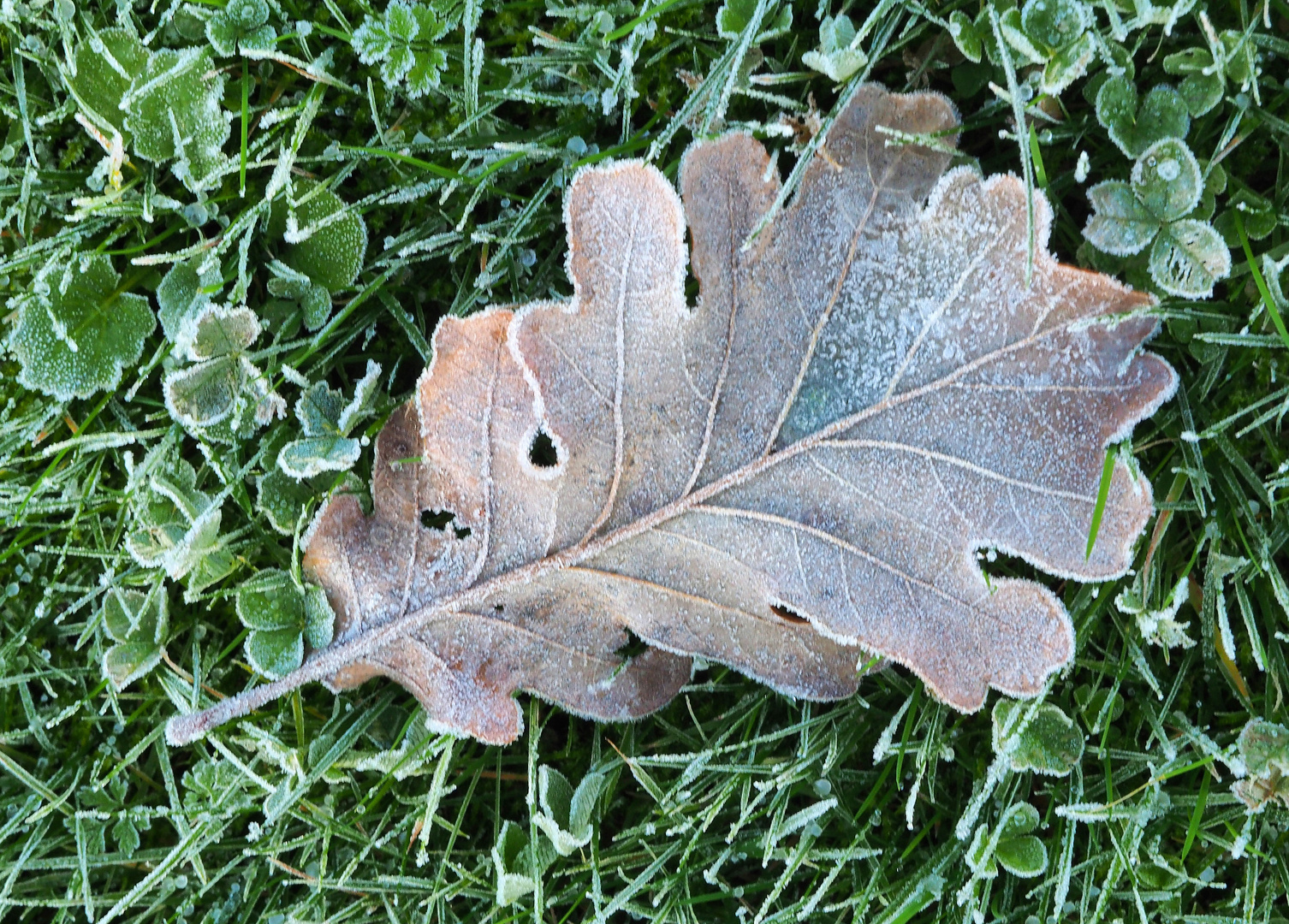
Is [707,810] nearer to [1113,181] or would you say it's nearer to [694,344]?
[694,344]

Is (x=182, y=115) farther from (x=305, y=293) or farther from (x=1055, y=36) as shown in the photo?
(x=1055, y=36)

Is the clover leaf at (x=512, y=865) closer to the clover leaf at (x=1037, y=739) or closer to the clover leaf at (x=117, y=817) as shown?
the clover leaf at (x=117, y=817)

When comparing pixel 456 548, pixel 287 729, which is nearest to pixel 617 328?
pixel 456 548

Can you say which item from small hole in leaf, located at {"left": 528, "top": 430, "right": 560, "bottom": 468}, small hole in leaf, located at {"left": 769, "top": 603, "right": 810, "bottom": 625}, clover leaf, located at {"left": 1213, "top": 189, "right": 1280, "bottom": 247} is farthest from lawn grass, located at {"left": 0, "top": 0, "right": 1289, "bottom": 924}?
small hole in leaf, located at {"left": 528, "top": 430, "right": 560, "bottom": 468}

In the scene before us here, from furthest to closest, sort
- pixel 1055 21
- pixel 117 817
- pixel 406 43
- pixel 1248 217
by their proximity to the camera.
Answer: pixel 117 817 < pixel 406 43 < pixel 1248 217 < pixel 1055 21

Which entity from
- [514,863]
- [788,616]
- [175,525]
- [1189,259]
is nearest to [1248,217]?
[1189,259]

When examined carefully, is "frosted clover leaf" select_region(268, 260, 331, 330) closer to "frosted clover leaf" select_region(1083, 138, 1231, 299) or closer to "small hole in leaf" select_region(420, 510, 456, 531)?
"small hole in leaf" select_region(420, 510, 456, 531)
